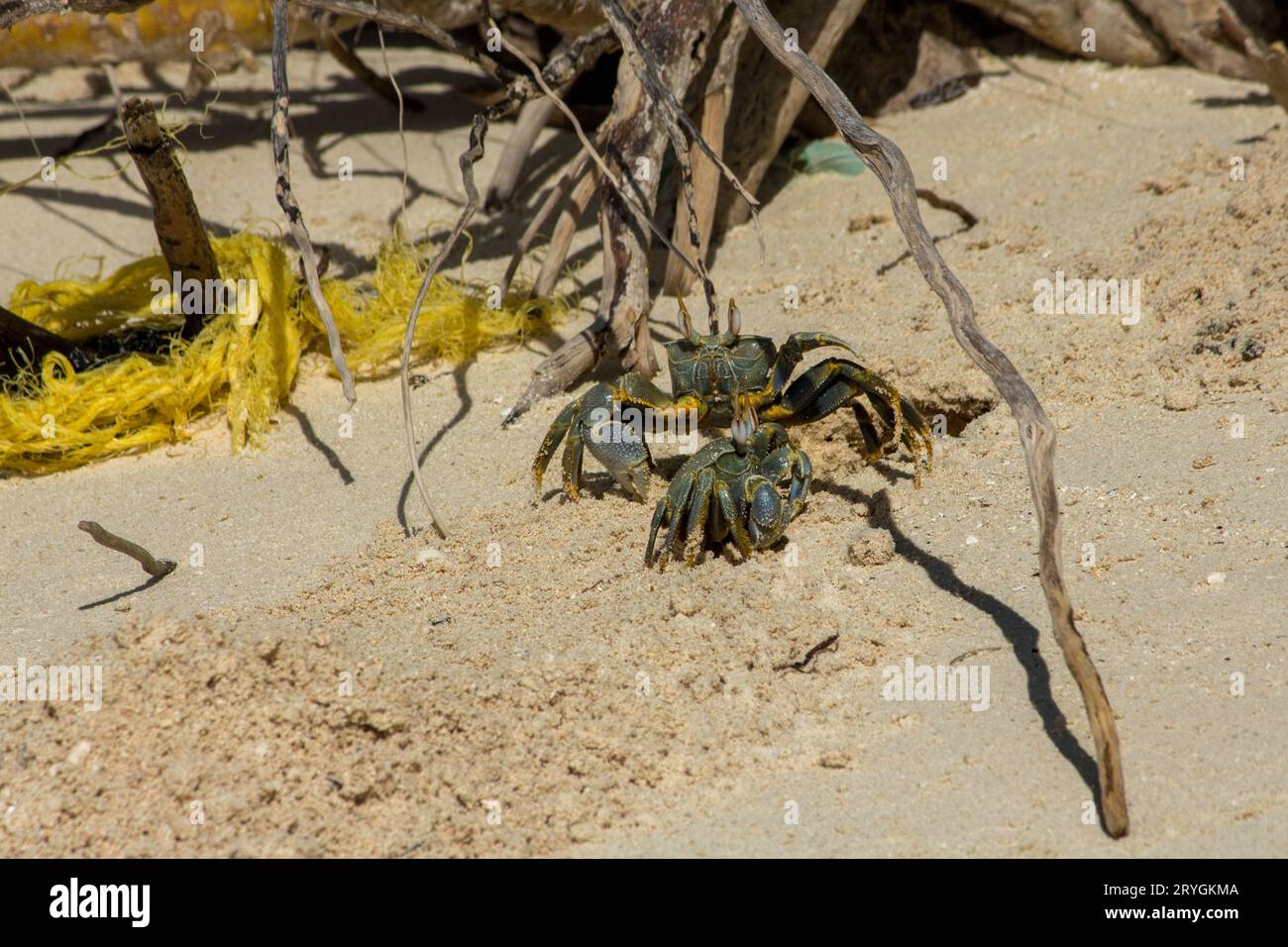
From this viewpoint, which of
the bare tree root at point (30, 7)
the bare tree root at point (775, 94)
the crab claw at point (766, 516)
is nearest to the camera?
the crab claw at point (766, 516)

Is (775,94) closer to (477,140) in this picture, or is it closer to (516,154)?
(516,154)

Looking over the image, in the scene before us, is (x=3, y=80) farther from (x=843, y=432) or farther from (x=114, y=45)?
(x=843, y=432)

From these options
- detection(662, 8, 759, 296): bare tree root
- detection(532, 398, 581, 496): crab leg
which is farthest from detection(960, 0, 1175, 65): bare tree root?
detection(532, 398, 581, 496): crab leg

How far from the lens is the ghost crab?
137 inches

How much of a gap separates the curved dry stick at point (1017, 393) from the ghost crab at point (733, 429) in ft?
2.32

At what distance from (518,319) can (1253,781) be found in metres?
3.35

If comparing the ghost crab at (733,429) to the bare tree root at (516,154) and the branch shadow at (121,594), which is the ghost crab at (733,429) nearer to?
the branch shadow at (121,594)

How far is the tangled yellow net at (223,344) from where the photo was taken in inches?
179

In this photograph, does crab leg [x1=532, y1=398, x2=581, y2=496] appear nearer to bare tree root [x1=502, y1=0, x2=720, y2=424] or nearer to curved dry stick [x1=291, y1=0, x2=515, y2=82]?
bare tree root [x1=502, y1=0, x2=720, y2=424]

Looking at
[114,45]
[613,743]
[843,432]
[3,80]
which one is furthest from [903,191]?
[3,80]

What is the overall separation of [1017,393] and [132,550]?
242 cm

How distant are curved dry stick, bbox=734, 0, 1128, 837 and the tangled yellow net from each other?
80.0 inches

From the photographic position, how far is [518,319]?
16.7 feet

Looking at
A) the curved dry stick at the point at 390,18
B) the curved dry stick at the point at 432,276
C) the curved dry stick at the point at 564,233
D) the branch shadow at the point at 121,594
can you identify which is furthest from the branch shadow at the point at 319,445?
the curved dry stick at the point at 390,18
